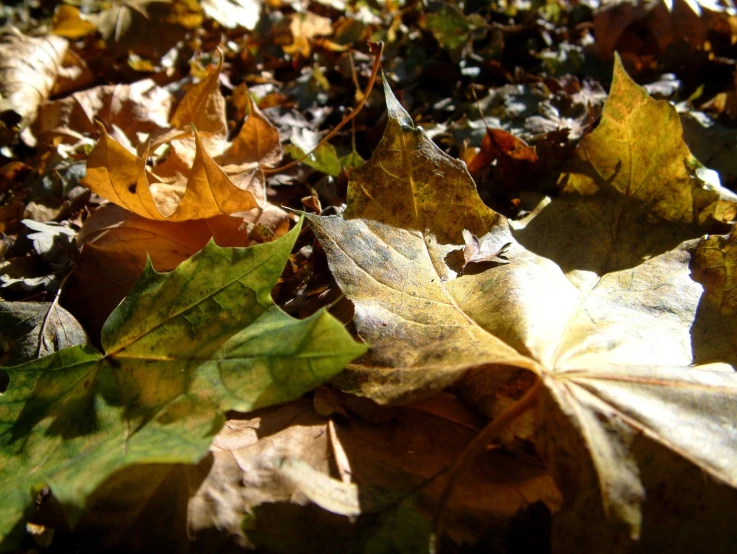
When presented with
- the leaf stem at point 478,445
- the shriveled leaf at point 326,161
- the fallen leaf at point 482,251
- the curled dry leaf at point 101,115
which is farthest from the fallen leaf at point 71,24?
the leaf stem at point 478,445

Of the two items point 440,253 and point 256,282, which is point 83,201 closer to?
point 256,282

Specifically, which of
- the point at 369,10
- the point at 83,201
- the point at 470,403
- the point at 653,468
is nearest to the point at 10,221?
the point at 83,201

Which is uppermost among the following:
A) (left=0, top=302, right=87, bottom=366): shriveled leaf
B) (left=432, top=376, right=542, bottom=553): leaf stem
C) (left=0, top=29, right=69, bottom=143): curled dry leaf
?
(left=432, top=376, right=542, bottom=553): leaf stem

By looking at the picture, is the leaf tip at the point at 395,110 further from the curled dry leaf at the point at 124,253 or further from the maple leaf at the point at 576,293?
the curled dry leaf at the point at 124,253

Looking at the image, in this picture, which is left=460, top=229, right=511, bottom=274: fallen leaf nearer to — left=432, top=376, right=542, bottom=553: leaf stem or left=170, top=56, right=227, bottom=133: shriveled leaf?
left=432, top=376, right=542, bottom=553: leaf stem

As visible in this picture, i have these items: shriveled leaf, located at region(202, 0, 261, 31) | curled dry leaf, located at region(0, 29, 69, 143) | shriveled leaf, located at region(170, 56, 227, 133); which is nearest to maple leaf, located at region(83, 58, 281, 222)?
shriveled leaf, located at region(170, 56, 227, 133)
